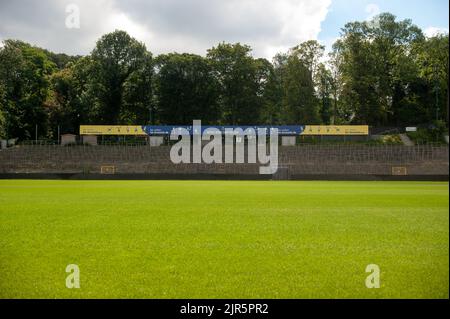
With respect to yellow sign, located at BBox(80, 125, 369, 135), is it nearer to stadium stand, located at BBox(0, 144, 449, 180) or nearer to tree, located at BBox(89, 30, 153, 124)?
stadium stand, located at BBox(0, 144, 449, 180)

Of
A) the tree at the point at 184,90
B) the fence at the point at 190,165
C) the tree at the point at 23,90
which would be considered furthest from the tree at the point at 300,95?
the tree at the point at 23,90

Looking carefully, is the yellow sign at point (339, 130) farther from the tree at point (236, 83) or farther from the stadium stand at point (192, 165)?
the tree at point (236, 83)

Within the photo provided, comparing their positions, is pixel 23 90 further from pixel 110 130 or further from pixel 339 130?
pixel 339 130

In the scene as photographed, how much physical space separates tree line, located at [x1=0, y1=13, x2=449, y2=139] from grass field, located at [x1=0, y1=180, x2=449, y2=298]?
127 ft

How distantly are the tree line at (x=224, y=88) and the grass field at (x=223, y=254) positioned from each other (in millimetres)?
38605

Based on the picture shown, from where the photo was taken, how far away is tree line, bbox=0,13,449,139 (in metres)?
49.8

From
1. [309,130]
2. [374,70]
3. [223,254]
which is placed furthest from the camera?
[374,70]

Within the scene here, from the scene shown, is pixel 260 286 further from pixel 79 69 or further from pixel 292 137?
pixel 79 69

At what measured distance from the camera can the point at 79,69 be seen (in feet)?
196

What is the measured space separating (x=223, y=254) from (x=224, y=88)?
56.5 m

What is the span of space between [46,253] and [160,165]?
38.5m

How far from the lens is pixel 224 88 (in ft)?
203

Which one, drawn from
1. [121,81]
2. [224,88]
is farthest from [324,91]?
[121,81]

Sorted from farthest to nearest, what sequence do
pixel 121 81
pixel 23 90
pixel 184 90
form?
pixel 184 90, pixel 23 90, pixel 121 81
